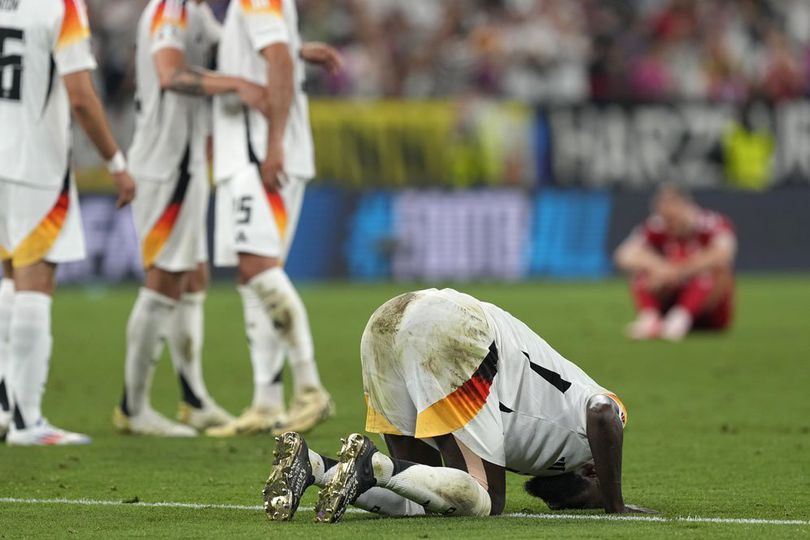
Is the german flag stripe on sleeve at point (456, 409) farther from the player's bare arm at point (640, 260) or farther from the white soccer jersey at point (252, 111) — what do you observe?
the player's bare arm at point (640, 260)

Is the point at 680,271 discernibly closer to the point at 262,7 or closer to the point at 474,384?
the point at 262,7

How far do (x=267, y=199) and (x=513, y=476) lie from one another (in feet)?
6.88

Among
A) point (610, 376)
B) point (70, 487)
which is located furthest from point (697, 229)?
point (70, 487)

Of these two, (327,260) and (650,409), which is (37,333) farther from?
(327,260)

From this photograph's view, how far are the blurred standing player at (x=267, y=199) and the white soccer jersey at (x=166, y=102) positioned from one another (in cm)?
22

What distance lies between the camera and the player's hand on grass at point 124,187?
7.94 m

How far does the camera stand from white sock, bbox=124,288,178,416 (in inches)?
332

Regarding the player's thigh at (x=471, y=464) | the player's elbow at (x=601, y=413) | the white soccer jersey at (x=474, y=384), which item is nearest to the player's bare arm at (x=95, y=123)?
the white soccer jersey at (x=474, y=384)

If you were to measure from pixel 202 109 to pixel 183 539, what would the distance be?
403 cm

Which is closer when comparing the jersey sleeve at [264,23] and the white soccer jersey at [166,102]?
the jersey sleeve at [264,23]

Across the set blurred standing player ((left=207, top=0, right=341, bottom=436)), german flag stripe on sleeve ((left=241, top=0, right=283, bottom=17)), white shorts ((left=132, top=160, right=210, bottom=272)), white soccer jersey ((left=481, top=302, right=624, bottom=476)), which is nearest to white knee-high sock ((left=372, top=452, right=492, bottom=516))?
white soccer jersey ((left=481, top=302, right=624, bottom=476))

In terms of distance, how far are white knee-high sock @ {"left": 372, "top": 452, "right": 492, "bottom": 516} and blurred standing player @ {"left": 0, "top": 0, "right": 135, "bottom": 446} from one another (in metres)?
2.90

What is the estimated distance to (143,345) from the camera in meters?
8.47

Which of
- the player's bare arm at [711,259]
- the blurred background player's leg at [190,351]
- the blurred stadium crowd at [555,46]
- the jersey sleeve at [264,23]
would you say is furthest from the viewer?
the blurred stadium crowd at [555,46]
